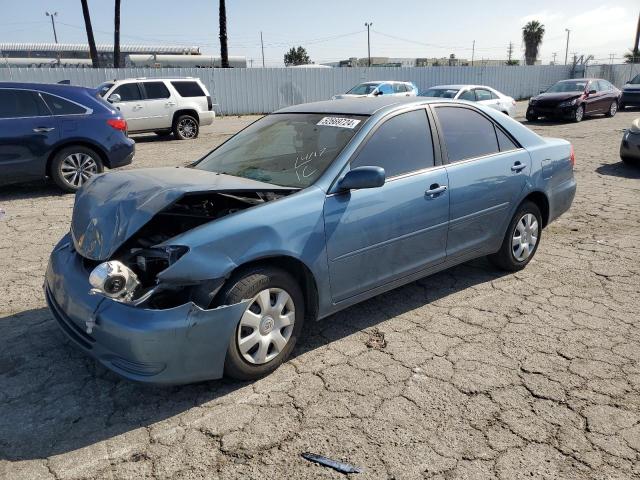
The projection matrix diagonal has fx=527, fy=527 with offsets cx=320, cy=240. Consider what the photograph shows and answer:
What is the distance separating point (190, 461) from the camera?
2.60m

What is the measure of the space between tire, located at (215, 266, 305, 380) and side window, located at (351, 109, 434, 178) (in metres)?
1.01

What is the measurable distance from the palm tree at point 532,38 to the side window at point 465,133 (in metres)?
74.1

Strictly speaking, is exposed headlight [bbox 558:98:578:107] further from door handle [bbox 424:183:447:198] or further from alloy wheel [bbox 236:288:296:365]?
alloy wheel [bbox 236:288:296:365]

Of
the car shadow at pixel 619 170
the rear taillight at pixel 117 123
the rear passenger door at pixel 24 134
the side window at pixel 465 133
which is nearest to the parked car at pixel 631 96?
the car shadow at pixel 619 170

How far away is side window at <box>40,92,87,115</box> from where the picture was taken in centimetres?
791

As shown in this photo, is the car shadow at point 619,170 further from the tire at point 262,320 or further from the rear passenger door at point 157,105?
the rear passenger door at point 157,105

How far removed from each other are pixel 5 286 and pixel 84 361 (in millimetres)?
1762

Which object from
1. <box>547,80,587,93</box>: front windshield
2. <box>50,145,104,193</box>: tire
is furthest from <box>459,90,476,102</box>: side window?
<box>50,145,104,193</box>: tire

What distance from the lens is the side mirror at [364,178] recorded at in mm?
3330

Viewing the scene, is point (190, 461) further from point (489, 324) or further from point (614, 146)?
point (614, 146)

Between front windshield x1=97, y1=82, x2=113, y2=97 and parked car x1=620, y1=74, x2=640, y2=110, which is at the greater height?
front windshield x1=97, y1=82, x2=113, y2=97

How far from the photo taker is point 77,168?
8172mm

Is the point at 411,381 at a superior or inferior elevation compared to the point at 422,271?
inferior

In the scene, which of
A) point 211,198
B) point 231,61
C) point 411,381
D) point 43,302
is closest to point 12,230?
point 43,302
